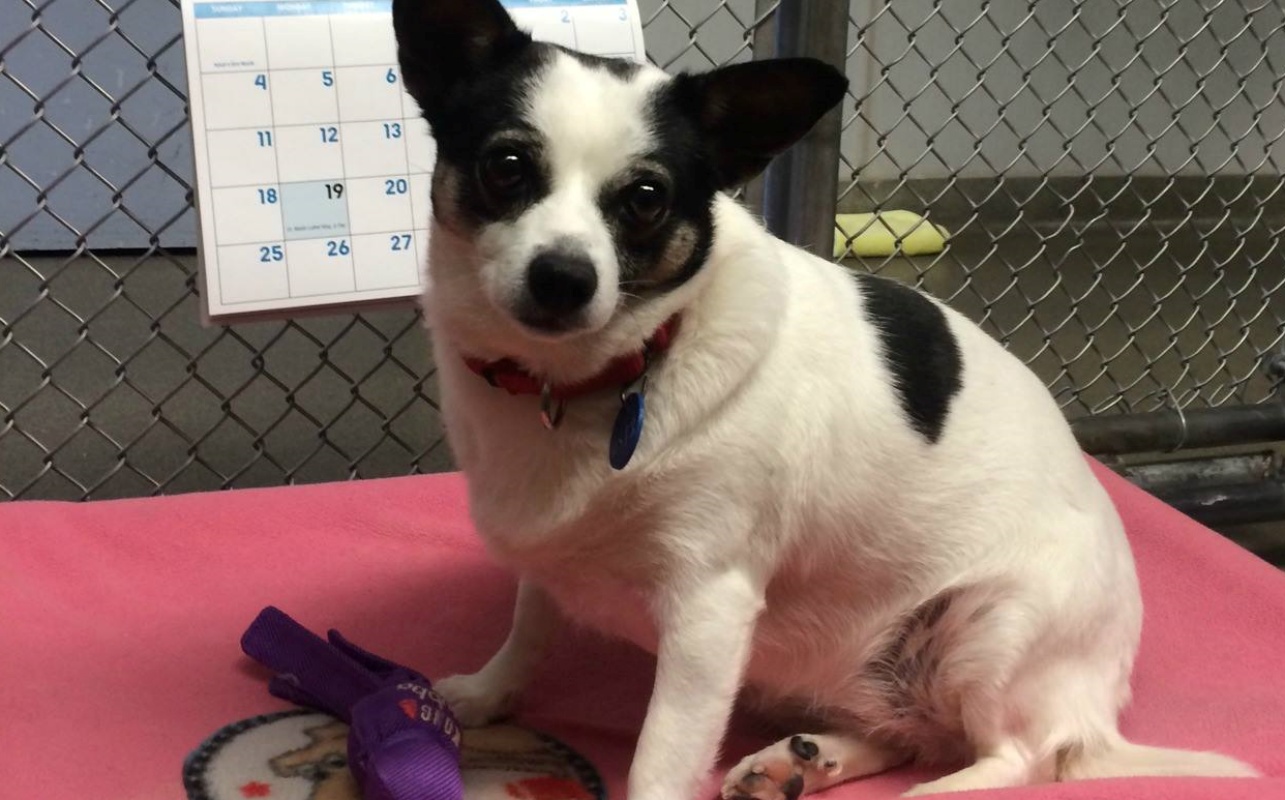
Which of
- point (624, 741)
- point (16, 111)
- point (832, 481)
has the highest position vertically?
point (16, 111)

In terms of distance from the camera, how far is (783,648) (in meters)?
1.40

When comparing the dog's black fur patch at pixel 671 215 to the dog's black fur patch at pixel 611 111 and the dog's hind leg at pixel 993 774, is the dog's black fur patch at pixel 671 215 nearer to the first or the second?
the dog's black fur patch at pixel 611 111

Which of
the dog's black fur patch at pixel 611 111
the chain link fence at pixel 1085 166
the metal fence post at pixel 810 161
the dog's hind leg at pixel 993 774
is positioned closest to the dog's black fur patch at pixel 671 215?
the dog's black fur patch at pixel 611 111

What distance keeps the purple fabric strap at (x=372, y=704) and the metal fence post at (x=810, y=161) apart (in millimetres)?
1098

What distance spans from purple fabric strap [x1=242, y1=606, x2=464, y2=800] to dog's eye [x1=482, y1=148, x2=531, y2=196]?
1.93ft

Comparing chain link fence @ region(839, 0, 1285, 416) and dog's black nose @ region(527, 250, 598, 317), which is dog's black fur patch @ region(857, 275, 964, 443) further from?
chain link fence @ region(839, 0, 1285, 416)

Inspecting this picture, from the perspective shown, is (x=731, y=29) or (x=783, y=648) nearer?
(x=783, y=648)

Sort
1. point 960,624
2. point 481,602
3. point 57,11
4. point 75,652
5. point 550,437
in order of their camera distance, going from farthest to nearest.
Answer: point 57,11 → point 481,602 → point 75,652 → point 960,624 → point 550,437

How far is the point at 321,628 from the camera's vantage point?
64.3 inches

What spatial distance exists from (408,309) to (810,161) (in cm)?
77

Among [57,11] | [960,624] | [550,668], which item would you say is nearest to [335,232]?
[550,668]

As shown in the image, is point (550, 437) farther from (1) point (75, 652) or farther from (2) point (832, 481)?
(1) point (75, 652)

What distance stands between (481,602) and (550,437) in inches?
23.9

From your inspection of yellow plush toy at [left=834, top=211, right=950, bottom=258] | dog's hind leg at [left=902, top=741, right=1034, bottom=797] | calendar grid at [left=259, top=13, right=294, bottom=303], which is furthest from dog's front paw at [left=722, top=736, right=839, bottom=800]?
yellow plush toy at [left=834, top=211, right=950, bottom=258]
